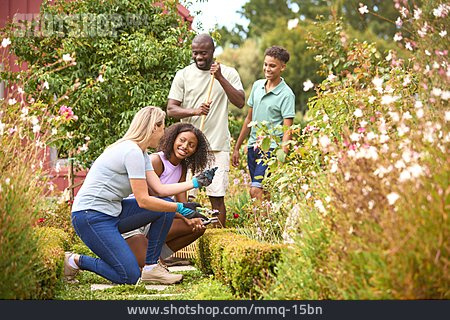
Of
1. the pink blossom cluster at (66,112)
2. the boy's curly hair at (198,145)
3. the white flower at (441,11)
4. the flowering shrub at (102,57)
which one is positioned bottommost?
the boy's curly hair at (198,145)

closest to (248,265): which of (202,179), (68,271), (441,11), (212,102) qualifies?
(202,179)

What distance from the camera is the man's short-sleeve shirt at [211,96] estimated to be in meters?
6.90

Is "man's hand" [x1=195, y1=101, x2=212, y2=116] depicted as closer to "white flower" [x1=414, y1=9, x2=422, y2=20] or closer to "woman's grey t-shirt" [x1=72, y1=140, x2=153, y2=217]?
"woman's grey t-shirt" [x1=72, y1=140, x2=153, y2=217]

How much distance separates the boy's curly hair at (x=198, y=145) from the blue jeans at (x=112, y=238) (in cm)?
63

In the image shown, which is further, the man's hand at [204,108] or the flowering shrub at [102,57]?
the flowering shrub at [102,57]

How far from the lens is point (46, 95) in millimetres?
8664

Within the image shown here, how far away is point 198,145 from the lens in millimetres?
5910

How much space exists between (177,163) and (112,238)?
40.0 inches

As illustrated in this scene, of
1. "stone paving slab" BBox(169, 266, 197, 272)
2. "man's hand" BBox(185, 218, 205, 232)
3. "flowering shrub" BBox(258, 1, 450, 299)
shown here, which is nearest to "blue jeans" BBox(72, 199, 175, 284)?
"man's hand" BBox(185, 218, 205, 232)

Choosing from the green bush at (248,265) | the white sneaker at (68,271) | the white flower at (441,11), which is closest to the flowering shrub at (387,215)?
the white flower at (441,11)

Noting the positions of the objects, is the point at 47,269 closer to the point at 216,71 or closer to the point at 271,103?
the point at 216,71

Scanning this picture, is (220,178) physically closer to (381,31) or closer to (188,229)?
(188,229)

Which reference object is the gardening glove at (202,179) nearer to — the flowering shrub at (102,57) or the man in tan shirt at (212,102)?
the man in tan shirt at (212,102)

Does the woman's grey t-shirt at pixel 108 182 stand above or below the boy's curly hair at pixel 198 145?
below
